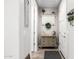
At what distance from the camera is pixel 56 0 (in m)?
6.46

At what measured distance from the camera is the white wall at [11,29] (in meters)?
2.27

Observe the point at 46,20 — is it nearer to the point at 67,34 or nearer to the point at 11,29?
the point at 67,34

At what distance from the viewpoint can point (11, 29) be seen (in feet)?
Result: 7.49

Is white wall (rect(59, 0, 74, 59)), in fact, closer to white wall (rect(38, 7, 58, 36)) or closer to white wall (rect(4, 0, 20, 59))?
white wall (rect(4, 0, 20, 59))

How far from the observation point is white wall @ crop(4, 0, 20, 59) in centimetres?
227

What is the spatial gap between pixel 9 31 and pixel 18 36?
177mm

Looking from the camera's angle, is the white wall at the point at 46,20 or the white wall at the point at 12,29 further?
the white wall at the point at 46,20

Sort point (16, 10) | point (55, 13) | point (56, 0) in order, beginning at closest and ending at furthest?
point (16, 10) → point (56, 0) → point (55, 13)

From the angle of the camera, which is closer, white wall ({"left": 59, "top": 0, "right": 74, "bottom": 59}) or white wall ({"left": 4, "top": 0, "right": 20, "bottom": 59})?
white wall ({"left": 4, "top": 0, "right": 20, "bottom": 59})

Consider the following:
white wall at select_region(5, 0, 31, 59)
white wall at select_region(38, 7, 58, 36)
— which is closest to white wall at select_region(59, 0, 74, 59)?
white wall at select_region(5, 0, 31, 59)

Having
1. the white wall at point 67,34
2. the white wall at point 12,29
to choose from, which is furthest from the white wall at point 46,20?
the white wall at point 12,29

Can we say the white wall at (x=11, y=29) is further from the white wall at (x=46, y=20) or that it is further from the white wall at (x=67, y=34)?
the white wall at (x=46, y=20)
